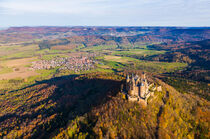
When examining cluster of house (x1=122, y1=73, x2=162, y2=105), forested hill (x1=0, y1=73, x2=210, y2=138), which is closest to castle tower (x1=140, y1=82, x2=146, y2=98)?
cluster of house (x1=122, y1=73, x2=162, y2=105)

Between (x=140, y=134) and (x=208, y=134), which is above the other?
(x=140, y=134)

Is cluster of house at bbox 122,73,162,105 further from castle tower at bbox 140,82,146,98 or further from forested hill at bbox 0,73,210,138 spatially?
forested hill at bbox 0,73,210,138

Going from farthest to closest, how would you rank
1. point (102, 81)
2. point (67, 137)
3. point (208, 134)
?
1. point (102, 81)
2. point (208, 134)
3. point (67, 137)

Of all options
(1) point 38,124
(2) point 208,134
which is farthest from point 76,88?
(2) point 208,134

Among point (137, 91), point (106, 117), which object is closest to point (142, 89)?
point (137, 91)

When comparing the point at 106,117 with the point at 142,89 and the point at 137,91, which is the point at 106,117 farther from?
the point at 142,89

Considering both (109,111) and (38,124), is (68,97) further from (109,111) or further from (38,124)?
(109,111)

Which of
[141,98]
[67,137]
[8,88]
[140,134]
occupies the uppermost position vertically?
[141,98]

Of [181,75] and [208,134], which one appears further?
[181,75]
